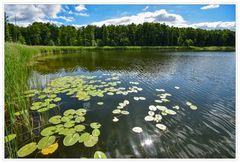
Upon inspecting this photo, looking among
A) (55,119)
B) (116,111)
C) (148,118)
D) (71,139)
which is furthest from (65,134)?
(148,118)

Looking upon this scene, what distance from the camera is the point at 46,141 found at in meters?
2.73

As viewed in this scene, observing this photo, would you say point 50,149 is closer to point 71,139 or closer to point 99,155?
point 71,139

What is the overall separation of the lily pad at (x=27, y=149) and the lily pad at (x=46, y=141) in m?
0.09

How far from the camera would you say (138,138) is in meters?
2.96

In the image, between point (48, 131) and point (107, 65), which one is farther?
point (107, 65)

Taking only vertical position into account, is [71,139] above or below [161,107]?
below

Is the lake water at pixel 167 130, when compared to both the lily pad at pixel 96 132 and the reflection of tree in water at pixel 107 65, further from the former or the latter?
the reflection of tree in water at pixel 107 65

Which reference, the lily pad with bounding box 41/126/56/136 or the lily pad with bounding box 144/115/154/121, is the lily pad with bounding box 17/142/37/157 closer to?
the lily pad with bounding box 41/126/56/136

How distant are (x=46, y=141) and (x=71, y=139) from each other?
0.50m

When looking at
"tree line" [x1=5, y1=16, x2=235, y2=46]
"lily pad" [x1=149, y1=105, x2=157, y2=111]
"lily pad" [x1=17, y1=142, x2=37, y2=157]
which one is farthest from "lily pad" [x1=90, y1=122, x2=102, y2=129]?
"tree line" [x1=5, y1=16, x2=235, y2=46]

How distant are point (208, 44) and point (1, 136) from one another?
74273mm

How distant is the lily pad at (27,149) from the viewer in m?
2.44

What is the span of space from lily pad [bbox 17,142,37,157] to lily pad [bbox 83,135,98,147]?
37.2 inches
